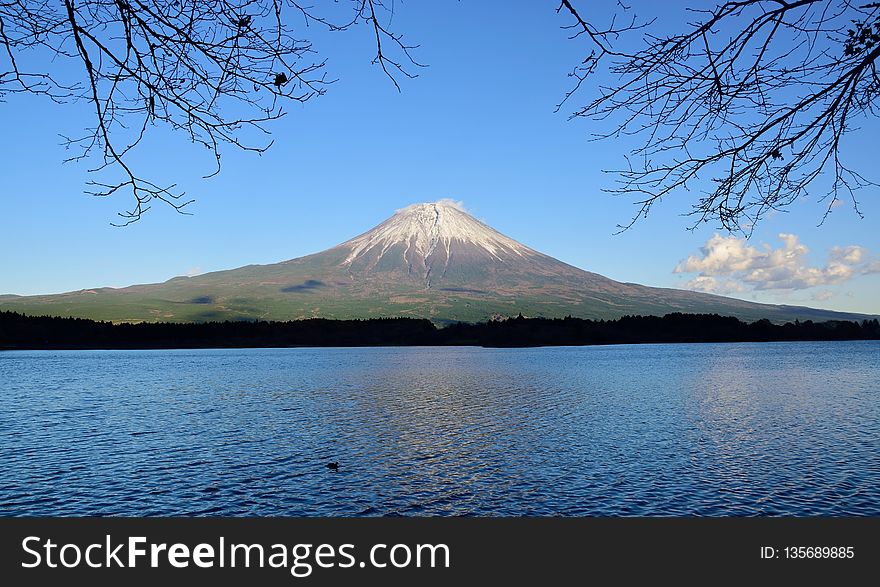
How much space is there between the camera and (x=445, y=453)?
91.7ft

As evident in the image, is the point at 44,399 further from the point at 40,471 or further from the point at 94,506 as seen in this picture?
the point at 94,506

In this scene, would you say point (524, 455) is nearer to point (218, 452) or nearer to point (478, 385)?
point (218, 452)

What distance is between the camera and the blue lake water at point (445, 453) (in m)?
19.3

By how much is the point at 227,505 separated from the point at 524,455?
12205 mm

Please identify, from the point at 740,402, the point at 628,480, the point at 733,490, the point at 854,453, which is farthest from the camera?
the point at 740,402

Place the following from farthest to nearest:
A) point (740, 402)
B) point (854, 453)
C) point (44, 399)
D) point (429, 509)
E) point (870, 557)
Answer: point (44, 399) → point (740, 402) → point (854, 453) → point (429, 509) → point (870, 557)

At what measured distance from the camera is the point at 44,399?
50969mm

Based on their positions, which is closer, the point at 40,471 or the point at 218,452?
the point at 40,471

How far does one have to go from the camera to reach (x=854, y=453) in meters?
26.3

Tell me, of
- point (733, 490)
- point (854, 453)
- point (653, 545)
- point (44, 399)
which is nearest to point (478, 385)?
point (44, 399)

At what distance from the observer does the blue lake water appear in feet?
63.4

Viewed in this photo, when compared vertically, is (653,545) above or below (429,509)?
above

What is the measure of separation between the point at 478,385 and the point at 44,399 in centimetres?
3604

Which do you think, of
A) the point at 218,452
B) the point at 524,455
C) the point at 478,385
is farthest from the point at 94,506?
the point at 478,385
